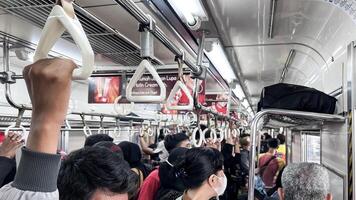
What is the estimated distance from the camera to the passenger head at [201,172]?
2.21 m

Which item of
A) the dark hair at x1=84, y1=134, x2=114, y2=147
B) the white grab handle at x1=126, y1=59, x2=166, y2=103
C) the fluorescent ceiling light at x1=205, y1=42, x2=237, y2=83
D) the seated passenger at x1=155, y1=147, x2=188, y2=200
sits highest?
the fluorescent ceiling light at x1=205, y1=42, x2=237, y2=83

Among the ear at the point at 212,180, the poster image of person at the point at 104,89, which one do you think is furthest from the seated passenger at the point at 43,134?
the poster image of person at the point at 104,89

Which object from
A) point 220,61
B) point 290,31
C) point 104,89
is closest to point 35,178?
point 290,31

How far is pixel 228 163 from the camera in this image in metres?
5.24

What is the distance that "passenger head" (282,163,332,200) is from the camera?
6.20 ft

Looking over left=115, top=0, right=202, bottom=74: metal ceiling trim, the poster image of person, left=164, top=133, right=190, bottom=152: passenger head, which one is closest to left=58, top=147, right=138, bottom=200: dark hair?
left=115, top=0, right=202, bottom=74: metal ceiling trim

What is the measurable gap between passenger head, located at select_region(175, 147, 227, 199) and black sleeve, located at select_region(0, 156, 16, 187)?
1092mm

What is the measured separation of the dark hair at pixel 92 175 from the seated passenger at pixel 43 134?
1.88 ft

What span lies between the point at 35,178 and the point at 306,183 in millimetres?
1753

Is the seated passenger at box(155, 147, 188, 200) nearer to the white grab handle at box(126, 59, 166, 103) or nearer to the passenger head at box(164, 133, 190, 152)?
the white grab handle at box(126, 59, 166, 103)

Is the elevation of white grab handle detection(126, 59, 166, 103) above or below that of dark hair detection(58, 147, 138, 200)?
above

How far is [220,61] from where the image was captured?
521 centimetres

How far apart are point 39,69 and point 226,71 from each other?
18.6 feet

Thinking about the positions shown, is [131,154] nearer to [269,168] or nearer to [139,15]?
[139,15]
